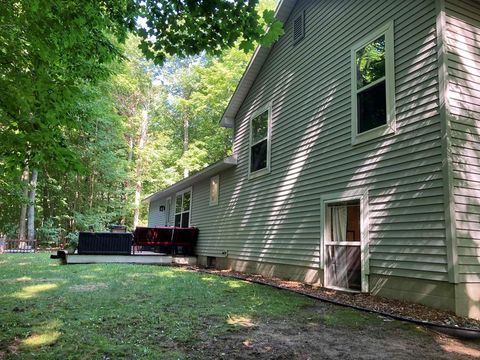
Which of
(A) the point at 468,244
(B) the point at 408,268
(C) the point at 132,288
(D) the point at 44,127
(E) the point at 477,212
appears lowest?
(C) the point at 132,288

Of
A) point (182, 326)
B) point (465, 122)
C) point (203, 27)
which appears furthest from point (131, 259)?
point (465, 122)

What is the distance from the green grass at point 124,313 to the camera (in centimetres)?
351

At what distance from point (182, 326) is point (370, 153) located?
424 cm

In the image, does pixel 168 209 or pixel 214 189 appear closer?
pixel 214 189

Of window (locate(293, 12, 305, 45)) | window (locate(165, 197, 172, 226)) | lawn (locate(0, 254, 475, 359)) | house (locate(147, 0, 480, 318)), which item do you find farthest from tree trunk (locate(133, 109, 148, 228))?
lawn (locate(0, 254, 475, 359))

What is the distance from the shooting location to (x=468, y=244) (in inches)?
199

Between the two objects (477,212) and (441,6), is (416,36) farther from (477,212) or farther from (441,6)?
(477,212)

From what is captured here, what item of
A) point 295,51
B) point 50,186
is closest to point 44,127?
point 295,51

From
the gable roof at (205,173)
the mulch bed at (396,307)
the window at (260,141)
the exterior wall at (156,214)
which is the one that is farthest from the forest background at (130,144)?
the mulch bed at (396,307)

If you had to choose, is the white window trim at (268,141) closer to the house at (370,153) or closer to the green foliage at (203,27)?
the house at (370,153)

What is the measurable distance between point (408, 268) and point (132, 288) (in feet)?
15.4

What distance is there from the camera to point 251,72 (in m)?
11.4

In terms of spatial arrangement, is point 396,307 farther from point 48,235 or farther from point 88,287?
point 48,235

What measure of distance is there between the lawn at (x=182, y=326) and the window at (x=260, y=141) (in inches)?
169
